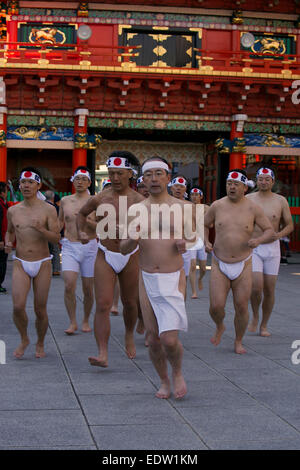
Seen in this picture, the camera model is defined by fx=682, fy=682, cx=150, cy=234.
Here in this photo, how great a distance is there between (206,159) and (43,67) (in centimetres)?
580

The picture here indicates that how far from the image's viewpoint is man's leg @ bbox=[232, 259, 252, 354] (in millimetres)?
6867

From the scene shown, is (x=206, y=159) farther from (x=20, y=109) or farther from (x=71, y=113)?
(x=20, y=109)

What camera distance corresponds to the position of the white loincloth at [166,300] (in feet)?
16.7

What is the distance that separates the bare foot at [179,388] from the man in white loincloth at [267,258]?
9.56 feet

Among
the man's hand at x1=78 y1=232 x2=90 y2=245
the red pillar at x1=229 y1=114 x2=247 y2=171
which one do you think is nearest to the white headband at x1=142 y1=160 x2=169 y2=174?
the man's hand at x1=78 y1=232 x2=90 y2=245

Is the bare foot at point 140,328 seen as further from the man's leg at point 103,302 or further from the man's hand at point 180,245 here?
the man's hand at point 180,245

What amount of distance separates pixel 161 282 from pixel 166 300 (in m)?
0.15

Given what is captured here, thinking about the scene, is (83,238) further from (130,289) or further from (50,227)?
(130,289)

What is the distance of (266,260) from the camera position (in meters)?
8.15

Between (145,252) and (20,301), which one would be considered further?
(20,301)

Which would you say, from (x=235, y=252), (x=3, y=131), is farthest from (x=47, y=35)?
(x=235, y=252)

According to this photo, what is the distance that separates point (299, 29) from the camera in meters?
19.7

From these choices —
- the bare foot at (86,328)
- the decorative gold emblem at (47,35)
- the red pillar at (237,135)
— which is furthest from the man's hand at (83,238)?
the decorative gold emblem at (47,35)

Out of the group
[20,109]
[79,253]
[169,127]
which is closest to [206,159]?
[169,127]
